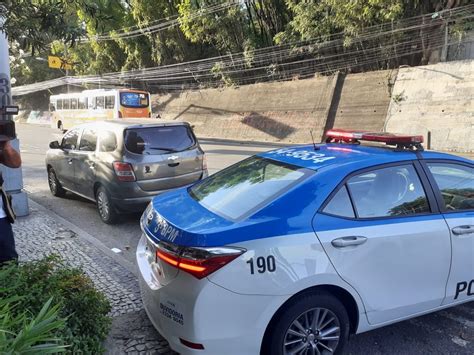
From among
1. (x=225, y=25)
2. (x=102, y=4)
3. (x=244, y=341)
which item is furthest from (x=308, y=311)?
(x=225, y=25)

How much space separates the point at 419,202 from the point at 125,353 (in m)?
2.45

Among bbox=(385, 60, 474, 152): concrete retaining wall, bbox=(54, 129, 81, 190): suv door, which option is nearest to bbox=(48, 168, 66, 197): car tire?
bbox=(54, 129, 81, 190): suv door

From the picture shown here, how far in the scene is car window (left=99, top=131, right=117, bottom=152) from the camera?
6.46 meters

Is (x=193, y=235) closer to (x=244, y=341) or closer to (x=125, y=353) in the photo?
(x=244, y=341)

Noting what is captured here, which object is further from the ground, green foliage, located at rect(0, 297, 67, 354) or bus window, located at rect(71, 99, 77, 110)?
bus window, located at rect(71, 99, 77, 110)

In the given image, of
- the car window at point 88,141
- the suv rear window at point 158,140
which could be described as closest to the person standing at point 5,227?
the suv rear window at point 158,140

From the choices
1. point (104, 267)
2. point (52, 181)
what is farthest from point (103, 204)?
point (52, 181)

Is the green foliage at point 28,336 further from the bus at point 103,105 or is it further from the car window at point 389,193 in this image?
the bus at point 103,105

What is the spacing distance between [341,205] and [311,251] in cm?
45

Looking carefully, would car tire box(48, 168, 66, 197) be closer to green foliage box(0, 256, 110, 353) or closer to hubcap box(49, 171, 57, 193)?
hubcap box(49, 171, 57, 193)

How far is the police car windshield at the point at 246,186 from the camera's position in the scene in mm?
2957

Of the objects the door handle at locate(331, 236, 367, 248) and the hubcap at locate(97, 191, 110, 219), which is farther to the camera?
the hubcap at locate(97, 191, 110, 219)

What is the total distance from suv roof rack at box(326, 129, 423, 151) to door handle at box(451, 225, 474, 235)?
685mm

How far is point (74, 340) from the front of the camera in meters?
2.56
